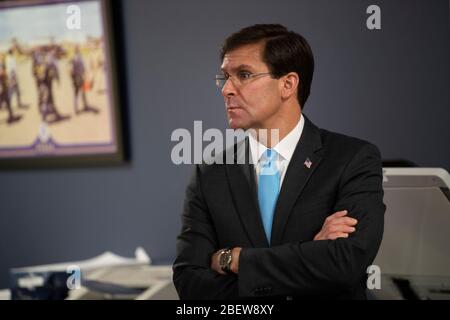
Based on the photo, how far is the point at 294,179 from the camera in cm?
140

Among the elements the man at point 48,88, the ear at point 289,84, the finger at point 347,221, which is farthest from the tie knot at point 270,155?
the man at point 48,88

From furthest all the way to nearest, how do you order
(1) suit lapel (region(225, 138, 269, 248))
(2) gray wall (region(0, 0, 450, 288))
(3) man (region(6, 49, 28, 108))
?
(3) man (region(6, 49, 28, 108))
(2) gray wall (region(0, 0, 450, 288))
(1) suit lapel (region(225, 138, 269, 248))

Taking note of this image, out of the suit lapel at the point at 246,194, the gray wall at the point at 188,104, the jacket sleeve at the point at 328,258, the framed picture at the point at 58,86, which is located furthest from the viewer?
the framed picture at the point at 58,86

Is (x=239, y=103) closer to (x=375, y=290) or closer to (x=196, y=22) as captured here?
(x=375, y=290)

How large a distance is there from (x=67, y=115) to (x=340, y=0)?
50.4 inches

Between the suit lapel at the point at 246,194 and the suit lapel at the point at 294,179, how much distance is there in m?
0.04

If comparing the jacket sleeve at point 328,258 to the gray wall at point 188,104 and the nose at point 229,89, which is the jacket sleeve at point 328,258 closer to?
the nose at point 229,89

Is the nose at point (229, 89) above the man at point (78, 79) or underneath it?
underneath

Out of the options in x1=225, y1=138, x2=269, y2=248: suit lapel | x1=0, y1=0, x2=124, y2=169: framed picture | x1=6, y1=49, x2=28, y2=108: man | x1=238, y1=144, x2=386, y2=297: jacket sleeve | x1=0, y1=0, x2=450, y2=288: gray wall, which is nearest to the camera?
x1=238, y1=144, x2=386, y2=297: jacket sleeve

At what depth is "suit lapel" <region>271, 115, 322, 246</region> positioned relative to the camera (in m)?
1.38

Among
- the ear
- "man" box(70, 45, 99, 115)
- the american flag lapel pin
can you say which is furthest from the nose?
"man" box(70, 45, 99, 115)

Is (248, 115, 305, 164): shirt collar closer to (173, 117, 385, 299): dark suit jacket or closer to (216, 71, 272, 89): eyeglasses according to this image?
(173, 117, 385, 299): dark suit jacket

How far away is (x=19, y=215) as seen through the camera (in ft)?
8.74

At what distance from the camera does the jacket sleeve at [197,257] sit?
136 centimetres
